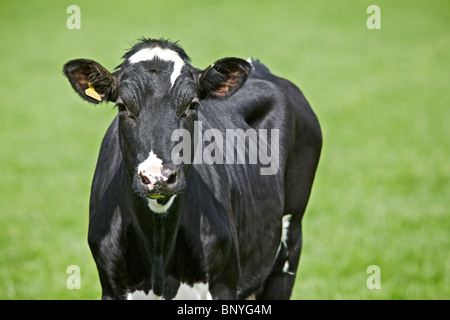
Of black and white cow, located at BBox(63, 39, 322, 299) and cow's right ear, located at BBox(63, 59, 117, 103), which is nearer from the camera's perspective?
black and white cow, located at BBox(63, 39, 322, 299)

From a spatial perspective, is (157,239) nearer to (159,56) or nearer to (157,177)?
(157,177)

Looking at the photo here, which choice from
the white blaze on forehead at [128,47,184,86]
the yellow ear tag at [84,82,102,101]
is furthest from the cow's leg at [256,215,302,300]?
the yellow ear tag at [84,82,102,101]

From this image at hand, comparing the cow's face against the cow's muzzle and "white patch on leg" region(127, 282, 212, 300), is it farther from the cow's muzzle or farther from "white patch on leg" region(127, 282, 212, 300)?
"white patch on leg" region(127, 282, 212, 300)

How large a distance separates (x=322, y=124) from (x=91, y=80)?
48.6ft

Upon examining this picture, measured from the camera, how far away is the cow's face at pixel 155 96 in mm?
4113

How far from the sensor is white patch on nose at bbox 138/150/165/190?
403 cm

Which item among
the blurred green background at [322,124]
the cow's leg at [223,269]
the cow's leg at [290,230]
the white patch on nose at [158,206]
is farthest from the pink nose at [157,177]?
the cow's leg at [290,230]

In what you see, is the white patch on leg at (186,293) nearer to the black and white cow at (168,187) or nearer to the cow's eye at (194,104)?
the black and white cow at (168,187)

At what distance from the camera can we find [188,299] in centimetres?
475

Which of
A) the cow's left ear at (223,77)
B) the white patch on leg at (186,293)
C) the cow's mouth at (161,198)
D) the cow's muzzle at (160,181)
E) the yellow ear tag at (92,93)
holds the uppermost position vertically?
the cow's left ear at (223,77)

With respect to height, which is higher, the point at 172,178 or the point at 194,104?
the point at 194,104

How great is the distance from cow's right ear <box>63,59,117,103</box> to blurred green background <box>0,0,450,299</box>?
1.92ft

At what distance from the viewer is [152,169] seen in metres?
4.05

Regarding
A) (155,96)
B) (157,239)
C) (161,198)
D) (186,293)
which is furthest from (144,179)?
(186,293)
